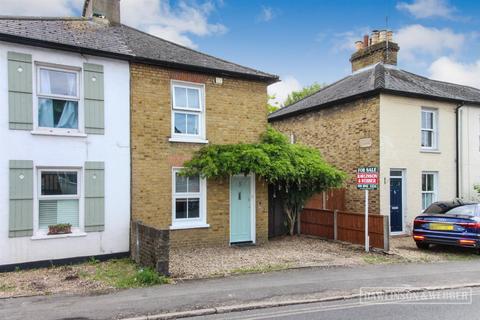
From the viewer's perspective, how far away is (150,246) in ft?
27.9

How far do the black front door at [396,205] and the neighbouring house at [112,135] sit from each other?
17.4 ft

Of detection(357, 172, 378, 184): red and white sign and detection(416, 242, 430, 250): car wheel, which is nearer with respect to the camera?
detection(357, 172, 378, 184): red and white sign

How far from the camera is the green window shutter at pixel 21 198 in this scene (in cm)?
880

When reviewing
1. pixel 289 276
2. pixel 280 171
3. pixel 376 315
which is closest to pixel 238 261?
pixel 289 276

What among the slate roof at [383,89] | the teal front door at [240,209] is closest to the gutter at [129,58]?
the teal front door at [240,209]

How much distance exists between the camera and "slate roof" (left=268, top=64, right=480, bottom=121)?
1460 centimetres

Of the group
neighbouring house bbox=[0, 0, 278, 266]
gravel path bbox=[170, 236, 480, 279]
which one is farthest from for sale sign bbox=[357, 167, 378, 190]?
neighbouring house bbox=[0, 0, 278, 266]

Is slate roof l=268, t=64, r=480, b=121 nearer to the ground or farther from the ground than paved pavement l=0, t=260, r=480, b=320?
farther from the ground

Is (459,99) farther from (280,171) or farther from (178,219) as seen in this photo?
(178,219)

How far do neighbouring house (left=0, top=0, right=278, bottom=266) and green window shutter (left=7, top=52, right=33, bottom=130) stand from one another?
2 cm

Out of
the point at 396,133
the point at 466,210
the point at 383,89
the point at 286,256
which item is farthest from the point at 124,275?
the point at 396,133

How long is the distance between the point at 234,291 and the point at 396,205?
31.6ft

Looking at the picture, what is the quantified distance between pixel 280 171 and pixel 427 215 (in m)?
4.56

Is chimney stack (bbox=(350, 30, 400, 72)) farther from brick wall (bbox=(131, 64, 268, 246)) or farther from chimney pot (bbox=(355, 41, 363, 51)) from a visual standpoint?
brick wall (bbox=(131, 64, 268, 246))
